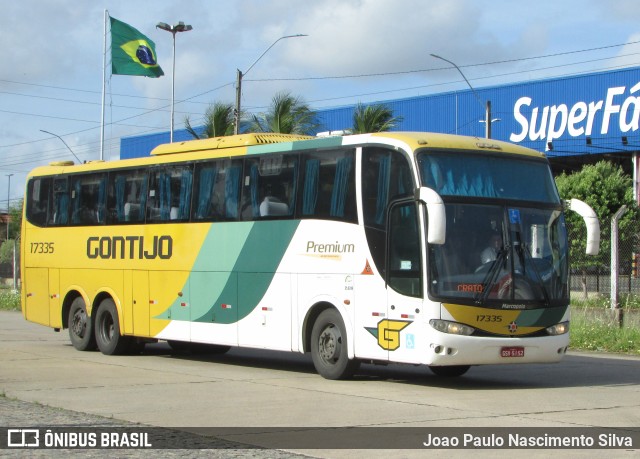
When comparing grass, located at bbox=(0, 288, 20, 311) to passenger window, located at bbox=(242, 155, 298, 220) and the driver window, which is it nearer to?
passenger window, located at bbox=(242, 155, 298, 220)

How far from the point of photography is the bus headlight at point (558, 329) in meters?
14.6

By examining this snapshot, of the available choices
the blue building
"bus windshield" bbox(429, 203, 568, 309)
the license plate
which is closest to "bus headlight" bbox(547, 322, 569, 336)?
"bus windshield" bbox(429, 203, 568, 309)

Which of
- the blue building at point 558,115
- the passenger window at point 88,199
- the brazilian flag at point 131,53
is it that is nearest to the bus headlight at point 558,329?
the passenger window at point 88,199

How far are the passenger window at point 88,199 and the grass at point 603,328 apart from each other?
9.54 m

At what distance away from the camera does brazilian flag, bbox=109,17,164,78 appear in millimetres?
40375

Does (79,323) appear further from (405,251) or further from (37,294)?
(405,251)

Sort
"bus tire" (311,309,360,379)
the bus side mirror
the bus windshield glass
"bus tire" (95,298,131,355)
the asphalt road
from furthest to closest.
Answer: "bus tire" (95,298,131,355) → "bus tire" (311,309,360,379) → the bus windshield glass → the bus side mirror → the asphalt road

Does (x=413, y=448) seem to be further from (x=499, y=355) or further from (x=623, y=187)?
(x=623, y=187)

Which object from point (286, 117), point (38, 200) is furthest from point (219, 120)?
point (38, 200)

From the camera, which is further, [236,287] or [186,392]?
[236,287]

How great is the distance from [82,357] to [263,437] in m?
10.1

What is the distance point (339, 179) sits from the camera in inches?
608

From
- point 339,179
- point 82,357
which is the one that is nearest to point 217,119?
point 82,357

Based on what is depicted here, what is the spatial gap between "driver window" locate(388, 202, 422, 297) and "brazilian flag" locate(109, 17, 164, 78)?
90.6 feet
